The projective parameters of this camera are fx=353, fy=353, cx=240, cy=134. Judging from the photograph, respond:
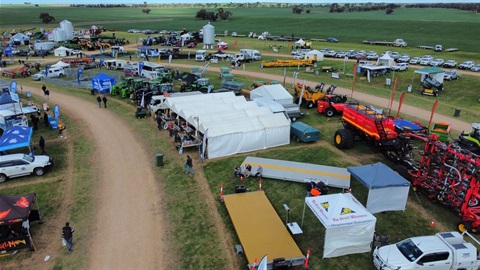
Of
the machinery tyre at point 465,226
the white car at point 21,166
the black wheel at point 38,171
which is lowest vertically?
the black wheel at point 38,171

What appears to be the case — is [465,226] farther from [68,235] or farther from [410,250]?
[68,235]

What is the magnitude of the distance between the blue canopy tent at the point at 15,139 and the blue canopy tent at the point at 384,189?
18662 millimetres

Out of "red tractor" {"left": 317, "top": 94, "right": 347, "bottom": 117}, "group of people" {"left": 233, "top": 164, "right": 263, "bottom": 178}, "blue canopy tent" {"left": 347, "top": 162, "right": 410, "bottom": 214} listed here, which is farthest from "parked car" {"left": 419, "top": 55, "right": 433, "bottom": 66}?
"group of people" {"left": 233, "top": 164, "right": 263, "bottom": 178}

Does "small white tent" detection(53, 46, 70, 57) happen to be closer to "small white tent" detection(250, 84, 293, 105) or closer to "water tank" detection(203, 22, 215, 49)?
"water tank" detection(203, 22, 215, 49)

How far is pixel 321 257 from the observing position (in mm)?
13023

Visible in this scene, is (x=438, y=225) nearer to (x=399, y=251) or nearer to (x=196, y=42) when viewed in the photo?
(x=399, y=251)

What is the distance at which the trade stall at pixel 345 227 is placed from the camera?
12648 millimetres

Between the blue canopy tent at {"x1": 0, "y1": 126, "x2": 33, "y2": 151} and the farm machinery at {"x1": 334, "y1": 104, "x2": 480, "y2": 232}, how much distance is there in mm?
19051

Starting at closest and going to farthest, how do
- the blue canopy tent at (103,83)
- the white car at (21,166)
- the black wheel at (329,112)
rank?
the white car at (21,166)
the black wheel at (329,112)
the blue canopy tent at (103,83)

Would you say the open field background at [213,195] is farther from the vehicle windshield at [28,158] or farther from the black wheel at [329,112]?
the vehicle windshield at [28,158]

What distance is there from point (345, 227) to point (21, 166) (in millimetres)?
16979

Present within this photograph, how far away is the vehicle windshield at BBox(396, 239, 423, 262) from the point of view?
1184 cm

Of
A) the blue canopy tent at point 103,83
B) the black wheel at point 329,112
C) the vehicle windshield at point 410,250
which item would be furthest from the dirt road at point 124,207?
the black wheel at point 329,112

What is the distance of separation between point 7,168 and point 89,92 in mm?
19638
